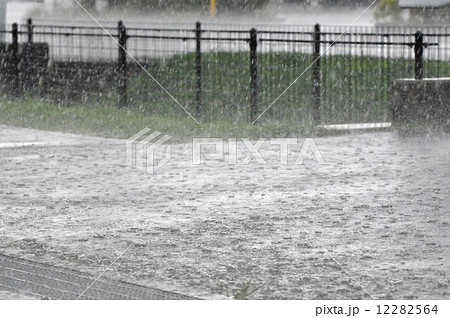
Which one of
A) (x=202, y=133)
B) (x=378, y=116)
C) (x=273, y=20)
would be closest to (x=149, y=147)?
(x=202, y=133)

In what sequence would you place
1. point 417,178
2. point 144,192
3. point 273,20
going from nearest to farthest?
1. point 144,192
2. point 417,178
3. point 273,20

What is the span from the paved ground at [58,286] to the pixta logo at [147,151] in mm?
5071

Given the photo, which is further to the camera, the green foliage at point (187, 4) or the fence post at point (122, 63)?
the green foliage at point (187, 4)

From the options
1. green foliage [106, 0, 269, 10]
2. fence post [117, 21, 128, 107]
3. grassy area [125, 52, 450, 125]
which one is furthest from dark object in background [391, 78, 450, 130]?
green foliage [106, 0, 269, 10]

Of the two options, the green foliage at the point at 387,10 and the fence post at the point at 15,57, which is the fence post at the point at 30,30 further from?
the green foliage at the point at 387,10

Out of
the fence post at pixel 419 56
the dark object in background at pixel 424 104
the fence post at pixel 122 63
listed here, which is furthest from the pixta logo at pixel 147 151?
the fence post at pixel 419 56

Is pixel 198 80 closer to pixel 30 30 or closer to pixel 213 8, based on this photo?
pixel 30 30

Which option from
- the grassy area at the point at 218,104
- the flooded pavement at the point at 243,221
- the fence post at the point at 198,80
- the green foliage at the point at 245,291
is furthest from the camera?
the fence post at the point at 198,80

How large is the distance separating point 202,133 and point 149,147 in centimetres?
174

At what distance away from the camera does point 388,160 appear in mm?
13398

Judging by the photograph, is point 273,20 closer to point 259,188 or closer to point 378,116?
point 378,116

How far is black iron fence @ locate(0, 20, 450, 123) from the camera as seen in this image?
765 inches

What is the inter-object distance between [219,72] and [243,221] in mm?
14339

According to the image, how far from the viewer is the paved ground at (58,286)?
21.6 ft
